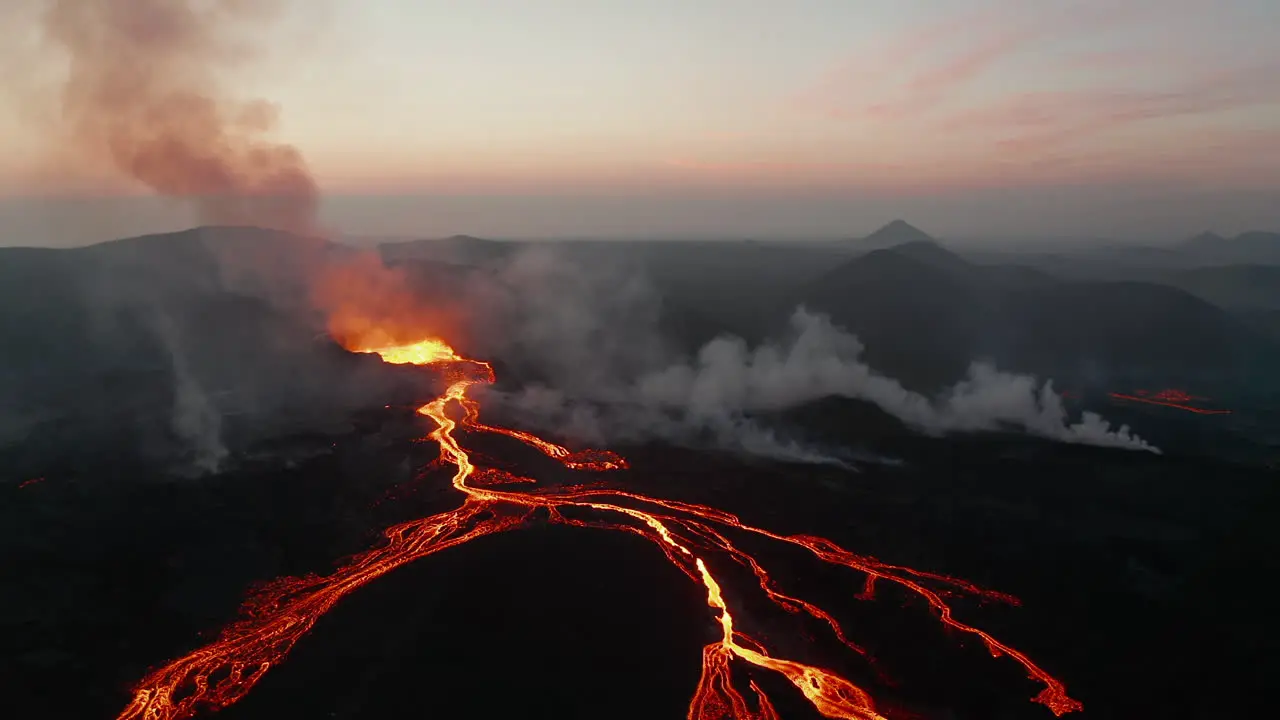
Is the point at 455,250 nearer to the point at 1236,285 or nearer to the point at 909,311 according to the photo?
the point at 909,311

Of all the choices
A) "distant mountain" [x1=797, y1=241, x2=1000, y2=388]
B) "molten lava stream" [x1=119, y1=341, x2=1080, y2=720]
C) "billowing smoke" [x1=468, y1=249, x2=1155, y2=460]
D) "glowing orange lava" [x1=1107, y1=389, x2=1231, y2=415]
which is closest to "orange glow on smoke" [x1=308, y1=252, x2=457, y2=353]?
"billowing smoke" [x1=468, y1=249, x2=1155, y2=460]

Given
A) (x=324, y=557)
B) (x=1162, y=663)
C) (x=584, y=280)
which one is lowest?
(x=1162, y=663)

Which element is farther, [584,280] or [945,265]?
[945,265]

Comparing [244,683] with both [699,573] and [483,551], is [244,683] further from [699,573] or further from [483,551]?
[699,573]

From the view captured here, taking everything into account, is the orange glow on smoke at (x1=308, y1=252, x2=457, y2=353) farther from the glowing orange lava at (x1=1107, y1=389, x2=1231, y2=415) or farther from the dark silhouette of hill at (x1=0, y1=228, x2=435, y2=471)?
the glowing orange lava at (x1=1107, y1=389, x2=1231, y2=415)

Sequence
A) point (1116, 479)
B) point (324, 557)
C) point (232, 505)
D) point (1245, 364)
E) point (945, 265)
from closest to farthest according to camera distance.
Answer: point (324, 557) → point (232, 505) → point (1116, 479) → point (1245, 364) → point (945, 265)

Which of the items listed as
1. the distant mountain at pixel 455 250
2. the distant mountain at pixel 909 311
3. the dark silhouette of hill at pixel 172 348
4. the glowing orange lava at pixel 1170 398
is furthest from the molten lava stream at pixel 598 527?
the distant mountain at pixel 455 250

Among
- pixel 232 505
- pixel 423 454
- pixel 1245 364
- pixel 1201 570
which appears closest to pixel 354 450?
pixel 423 454

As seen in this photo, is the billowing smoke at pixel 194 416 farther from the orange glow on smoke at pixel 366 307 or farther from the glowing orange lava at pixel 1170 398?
the glowing orange lava at pixel 1170 398

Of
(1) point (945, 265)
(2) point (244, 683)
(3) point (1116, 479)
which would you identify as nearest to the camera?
(2) point (244, 683)
